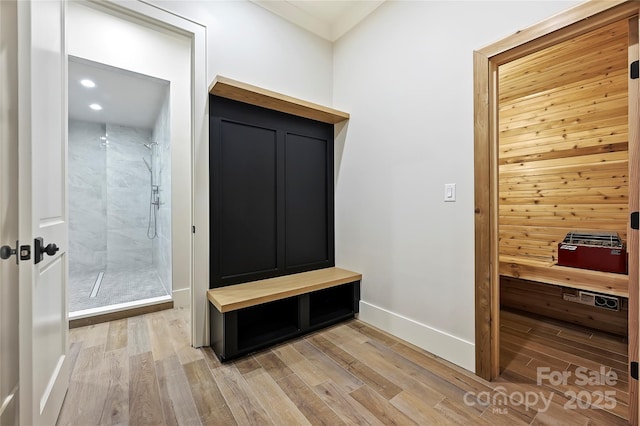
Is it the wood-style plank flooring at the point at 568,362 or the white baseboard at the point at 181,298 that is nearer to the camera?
the wood-style plank flooring at the point at 568,362

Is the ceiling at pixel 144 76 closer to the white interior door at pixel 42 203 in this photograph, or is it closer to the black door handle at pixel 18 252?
the white interior door at pixel 42 203

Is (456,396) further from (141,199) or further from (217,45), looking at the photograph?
(141,199)

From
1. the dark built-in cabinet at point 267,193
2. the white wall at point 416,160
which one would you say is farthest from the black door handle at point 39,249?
the white wall at point 416,160

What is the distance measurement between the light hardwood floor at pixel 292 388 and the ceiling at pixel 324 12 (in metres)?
2.88

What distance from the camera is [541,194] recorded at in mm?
2852

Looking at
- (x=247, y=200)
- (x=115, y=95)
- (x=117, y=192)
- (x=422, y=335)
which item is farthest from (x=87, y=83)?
(x=422, y=335)

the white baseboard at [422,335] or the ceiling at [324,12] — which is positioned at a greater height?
the ceiling at [324,12]

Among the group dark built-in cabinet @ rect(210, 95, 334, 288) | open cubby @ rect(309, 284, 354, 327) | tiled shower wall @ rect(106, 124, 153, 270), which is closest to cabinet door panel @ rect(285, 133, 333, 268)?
dark built-in cabinet @ rect(210, 95, 334, 288)

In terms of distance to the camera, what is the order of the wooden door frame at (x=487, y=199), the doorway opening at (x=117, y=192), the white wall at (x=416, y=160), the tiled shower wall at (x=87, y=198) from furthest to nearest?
the tiled shower wall at (x=87, y=198) → the doorway opening at (x=117, y=192) → the white wall at (x=416, y=160) → the wooden door frame at (x=487, y=199)

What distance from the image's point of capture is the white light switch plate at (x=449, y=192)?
6.29 feet

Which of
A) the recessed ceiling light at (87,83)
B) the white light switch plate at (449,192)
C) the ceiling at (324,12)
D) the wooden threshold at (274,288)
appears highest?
the ceiling at (324,12)

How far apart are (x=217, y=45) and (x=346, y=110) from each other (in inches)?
49.6

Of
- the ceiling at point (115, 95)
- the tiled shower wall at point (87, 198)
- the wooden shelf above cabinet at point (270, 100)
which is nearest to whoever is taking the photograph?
Answer: the wooden shelf above cabinet at point (270, 100)

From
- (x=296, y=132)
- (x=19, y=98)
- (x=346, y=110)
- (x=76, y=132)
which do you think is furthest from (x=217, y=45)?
(x=76, y=132)
